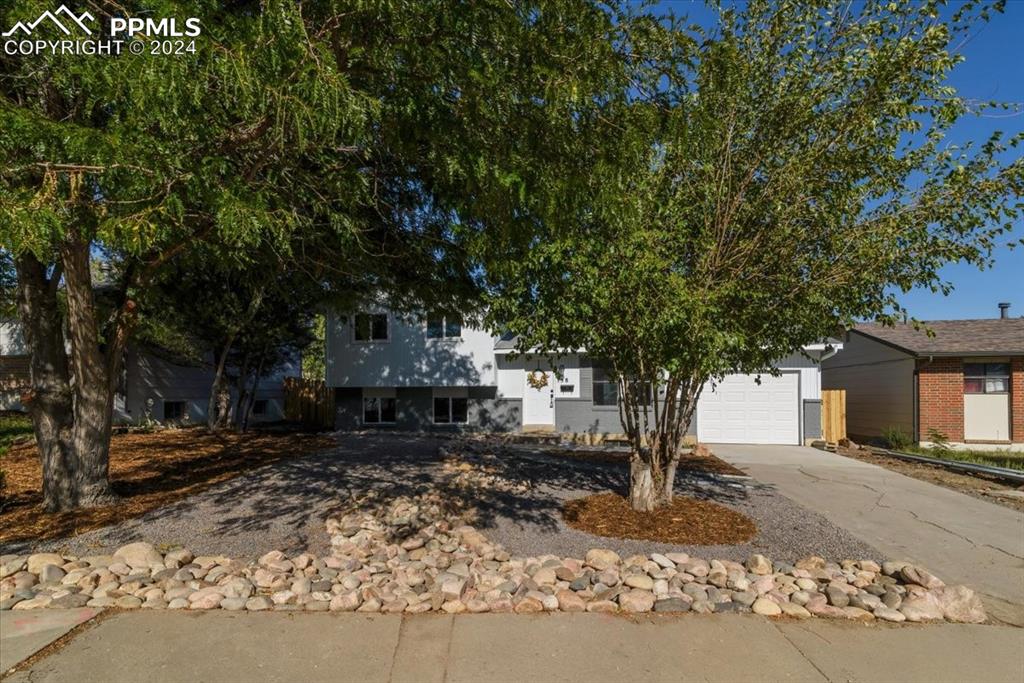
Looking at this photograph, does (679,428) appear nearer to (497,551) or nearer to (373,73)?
(497,551)

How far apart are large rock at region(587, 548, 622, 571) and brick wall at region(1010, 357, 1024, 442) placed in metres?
15.2

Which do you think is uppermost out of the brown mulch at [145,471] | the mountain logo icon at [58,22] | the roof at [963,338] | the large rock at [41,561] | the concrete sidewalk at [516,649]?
the mountain logo icon at [58,22]

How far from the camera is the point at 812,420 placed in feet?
48.0

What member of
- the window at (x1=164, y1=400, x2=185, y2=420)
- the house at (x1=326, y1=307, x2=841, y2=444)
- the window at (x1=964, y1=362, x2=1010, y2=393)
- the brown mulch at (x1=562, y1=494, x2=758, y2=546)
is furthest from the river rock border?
the window at (x1=164, y1=400, x2=185, y2=420)

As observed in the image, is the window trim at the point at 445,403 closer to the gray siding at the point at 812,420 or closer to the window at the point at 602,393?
the window at the point at 602,393

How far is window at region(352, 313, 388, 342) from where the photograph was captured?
1678 centimetres

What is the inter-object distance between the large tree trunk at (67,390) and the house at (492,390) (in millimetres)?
9347

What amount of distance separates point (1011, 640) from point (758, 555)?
5.52ft

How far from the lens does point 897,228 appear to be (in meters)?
5.39

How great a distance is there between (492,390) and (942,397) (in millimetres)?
11645

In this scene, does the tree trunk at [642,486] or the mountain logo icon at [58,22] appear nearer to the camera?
the mountain logo icon at [58,22]

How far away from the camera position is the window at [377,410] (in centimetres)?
1723

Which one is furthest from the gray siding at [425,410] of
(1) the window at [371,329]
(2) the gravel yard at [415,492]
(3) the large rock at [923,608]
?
(3) the large rock at [923,608]

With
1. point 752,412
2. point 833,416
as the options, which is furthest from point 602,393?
point 833,416
